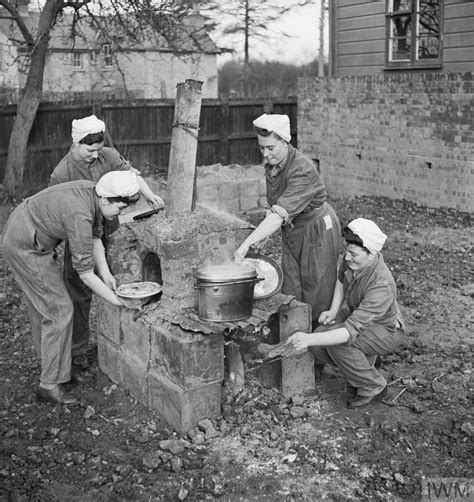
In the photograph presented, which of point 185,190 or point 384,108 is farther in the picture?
point 384,108

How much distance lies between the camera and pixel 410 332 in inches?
253

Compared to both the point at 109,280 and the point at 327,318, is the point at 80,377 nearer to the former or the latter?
the point at 109,280

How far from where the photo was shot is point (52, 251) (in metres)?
5.05

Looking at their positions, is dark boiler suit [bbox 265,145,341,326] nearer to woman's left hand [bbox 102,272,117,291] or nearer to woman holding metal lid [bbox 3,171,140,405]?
woman holding metal lid [bbox 3,171,140,405]

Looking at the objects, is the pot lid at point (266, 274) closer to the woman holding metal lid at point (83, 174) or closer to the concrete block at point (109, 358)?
the woman holding metal lid at point (83, 174)

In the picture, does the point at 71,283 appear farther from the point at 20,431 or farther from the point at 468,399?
the point at 468,399

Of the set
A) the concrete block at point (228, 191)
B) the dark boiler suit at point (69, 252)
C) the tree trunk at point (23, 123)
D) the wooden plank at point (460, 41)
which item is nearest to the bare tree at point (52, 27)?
the tree trunk at point (23, 123)

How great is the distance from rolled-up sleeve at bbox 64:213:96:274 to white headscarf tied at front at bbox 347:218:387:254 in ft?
5.59

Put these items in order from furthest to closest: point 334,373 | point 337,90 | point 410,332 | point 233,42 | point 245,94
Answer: point 245,94, point 233,42, point 337,90, point 410,332, point 334,373

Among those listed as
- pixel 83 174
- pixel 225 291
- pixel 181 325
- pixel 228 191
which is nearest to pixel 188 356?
pixel 181 325

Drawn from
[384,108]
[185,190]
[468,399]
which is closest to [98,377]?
[185,190]

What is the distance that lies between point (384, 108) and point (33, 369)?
8813 mm

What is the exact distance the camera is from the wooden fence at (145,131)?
13.2 meters

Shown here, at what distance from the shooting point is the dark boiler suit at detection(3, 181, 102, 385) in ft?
15.6
